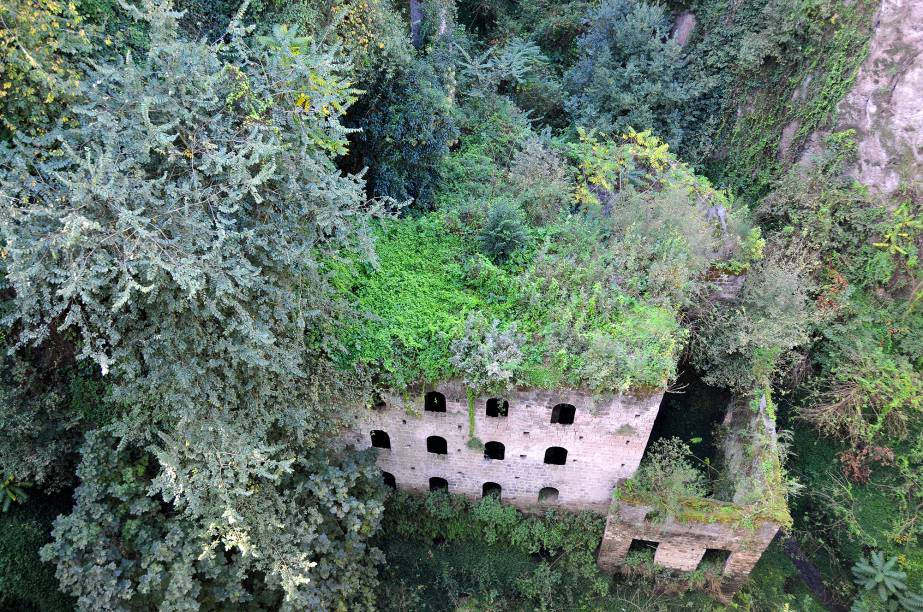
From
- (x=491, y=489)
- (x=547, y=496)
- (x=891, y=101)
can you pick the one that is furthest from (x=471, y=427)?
(x=891, y=101)

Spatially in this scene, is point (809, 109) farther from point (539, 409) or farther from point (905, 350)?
point (539, 409)

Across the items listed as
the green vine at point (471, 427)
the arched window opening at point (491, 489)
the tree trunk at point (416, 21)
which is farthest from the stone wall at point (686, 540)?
the tree trunk at point (416, 21)

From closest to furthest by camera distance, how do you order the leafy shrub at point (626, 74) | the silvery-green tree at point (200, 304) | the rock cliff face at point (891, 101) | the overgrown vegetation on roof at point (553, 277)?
the silvery-green tree at point (200, 304), the overgrown vegetation on roof at point (553, 277), the rock cliff face at point (891, 101), the leafy shrub at point (626, 74)

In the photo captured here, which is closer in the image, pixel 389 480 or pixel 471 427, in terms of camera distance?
pixel 471 427

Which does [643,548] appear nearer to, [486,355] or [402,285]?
[486,355]

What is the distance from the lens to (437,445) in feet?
44.9

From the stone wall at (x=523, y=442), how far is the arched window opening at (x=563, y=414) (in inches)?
9.2

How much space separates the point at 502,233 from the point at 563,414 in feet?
14.0

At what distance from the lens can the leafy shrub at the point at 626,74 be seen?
18.9 metres

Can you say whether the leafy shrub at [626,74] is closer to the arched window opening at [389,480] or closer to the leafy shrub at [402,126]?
the leafy shrub at [402,126]

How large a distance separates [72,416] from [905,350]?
70.1 ft

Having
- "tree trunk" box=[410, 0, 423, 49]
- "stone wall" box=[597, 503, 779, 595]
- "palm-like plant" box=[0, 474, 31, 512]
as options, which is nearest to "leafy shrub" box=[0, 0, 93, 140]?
"palm-like plant" box=[0, 474, 31, 512]

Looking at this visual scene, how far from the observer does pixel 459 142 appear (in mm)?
17719

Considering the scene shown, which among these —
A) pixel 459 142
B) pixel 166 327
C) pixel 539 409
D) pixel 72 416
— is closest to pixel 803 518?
pixel 539 409
